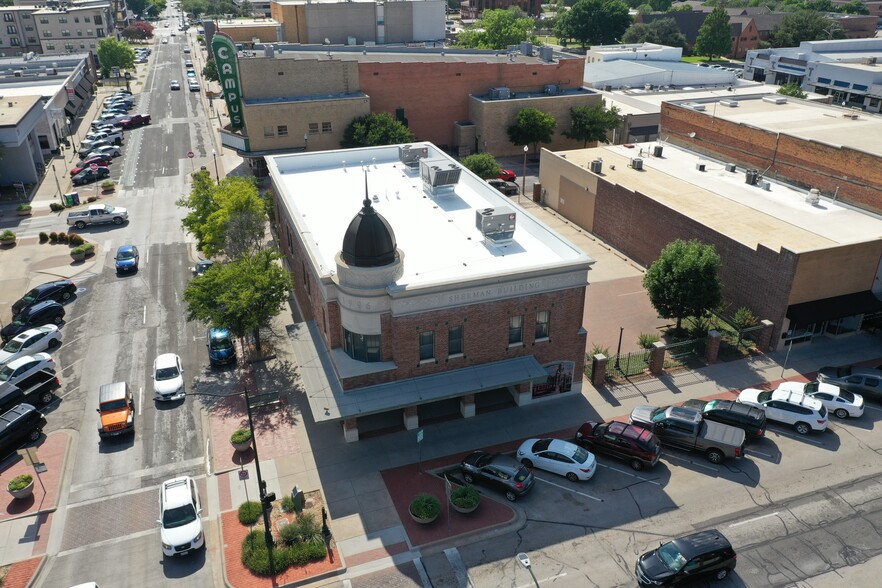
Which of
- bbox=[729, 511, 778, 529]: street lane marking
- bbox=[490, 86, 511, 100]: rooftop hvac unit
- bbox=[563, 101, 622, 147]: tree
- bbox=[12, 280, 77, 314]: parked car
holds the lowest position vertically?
bbox=[729, 511, 778, 529]: street lane marking

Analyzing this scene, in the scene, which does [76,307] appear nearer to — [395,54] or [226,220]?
[226,220]

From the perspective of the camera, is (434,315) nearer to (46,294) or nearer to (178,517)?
(178,517)

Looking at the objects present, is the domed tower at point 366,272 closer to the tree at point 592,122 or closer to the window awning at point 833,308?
the window awning at point 833,308

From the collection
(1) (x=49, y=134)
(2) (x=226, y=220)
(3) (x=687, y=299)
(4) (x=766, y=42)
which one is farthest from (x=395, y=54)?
(4) (x=766, y=42)

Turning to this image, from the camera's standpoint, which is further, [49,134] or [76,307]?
[49,134]

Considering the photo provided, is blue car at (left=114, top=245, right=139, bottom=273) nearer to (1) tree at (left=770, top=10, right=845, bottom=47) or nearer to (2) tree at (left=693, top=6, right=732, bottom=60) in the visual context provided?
(2) tree at (left=693, top=6, right=732, bottom=60)

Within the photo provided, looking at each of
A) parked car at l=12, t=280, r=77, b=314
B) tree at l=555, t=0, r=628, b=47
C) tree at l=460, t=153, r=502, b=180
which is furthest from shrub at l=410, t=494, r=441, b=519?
tree at l=555, t=0, r=628, b=47

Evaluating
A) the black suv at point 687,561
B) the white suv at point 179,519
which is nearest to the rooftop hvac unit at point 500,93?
the white suv at point 179,519
